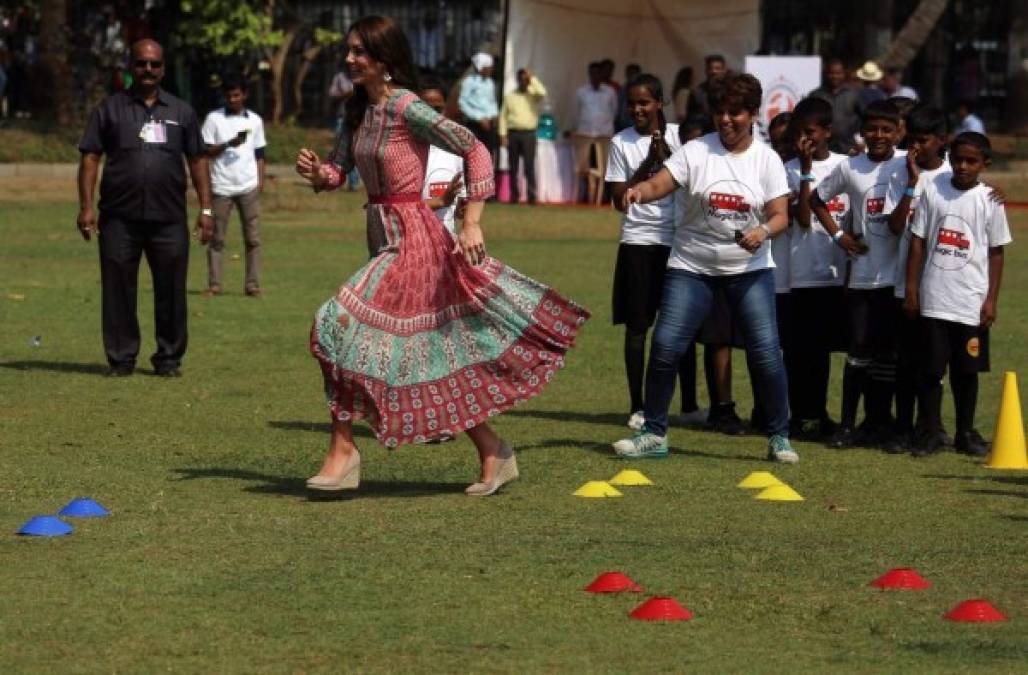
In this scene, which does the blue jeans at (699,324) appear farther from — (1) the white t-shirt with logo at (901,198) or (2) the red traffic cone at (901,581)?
(2) the red traffic cone at (901,581)

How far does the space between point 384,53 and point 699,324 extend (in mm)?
2505

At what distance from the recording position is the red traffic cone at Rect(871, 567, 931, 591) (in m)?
7.69

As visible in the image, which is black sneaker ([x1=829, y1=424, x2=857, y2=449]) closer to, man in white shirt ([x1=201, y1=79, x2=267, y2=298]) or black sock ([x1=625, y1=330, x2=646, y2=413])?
black sock ([x1=625, y1=330, x2=646, y2=413])

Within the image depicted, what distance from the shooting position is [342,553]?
27.0ft

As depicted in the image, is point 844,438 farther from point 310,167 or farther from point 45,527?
point 45,527

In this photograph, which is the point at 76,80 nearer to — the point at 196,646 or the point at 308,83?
the point at 308,83

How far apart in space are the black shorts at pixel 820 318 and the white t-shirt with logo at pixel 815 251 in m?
0.05

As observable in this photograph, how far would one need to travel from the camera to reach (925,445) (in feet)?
37.6

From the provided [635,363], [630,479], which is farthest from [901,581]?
[635,363]

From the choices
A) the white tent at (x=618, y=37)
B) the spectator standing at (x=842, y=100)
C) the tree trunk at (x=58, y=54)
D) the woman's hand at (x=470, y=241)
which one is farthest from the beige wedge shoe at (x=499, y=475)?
the tree trunk at (x=58, y=54)

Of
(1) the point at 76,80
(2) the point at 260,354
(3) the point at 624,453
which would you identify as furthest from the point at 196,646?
(1) the point at 76,80

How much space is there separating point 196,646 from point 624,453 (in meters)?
4.46

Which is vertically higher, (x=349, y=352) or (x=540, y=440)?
(x=349, y=352)

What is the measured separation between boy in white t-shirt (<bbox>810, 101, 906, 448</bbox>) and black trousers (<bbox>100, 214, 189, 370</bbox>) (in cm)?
439
